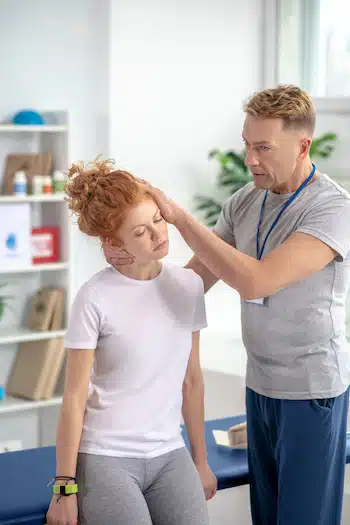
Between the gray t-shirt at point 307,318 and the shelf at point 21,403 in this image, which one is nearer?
the gray t-shirt at point 307,318

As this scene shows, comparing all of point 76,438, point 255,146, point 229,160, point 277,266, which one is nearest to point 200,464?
point 76,438

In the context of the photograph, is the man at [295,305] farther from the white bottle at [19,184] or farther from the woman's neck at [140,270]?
the white bottle at [19,184]

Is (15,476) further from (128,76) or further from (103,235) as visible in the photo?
(128,76)

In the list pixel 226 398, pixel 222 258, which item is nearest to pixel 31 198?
pixel 226 398

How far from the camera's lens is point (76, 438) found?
177 cm

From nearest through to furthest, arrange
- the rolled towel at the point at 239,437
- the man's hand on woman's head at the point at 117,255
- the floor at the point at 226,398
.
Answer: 1. the man's hand on woman's head at the point at 117,255
2. the rolled towel at the point at 239,437
3. the floor at the point at 226,398

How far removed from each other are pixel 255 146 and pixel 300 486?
31.0 inches

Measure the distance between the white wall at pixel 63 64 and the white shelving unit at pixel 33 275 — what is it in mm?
116

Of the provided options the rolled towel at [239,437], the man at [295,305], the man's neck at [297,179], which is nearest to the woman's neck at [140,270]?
the man at [295,305]

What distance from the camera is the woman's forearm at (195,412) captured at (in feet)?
6.48

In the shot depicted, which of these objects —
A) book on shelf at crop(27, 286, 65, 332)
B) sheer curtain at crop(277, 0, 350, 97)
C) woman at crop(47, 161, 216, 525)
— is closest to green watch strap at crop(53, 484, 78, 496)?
woman at crop(47, 161, 216, 525)

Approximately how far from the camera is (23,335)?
4355mm

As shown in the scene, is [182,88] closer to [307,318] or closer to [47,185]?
[47,185]

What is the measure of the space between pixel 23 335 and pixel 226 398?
3.58 feet
